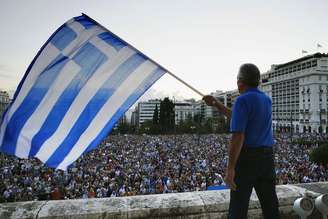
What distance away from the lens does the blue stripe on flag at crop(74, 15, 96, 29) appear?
10.9ft

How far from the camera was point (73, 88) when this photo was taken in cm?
339

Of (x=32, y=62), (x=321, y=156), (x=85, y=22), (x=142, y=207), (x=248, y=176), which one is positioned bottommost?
(x=321, y=156)

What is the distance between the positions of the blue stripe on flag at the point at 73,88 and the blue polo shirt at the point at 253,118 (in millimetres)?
1839

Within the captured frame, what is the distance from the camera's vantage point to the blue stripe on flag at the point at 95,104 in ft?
10.6

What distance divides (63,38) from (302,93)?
101 metres

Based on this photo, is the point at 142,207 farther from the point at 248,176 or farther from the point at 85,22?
the point at 85,22

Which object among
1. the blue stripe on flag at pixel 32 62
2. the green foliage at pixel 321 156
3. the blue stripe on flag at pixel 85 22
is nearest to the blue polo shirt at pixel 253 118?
the blue stripe on flag at pixel 85 22

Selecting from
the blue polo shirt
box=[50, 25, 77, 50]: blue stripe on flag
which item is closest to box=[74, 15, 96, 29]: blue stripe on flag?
box=[50, 25, 77, 50]: blue stripe on flag

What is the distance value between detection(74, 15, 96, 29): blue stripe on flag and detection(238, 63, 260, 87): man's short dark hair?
1838 millimetres

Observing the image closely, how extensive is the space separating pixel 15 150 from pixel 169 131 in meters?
83.5

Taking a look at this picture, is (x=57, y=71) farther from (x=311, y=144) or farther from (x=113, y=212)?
(x=311, y=144)

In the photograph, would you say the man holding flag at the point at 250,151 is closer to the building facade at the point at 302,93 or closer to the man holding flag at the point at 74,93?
the man holding flag at the point at 74,93

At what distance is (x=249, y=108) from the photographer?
2.24 meters

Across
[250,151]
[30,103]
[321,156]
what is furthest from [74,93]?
[321,156]
